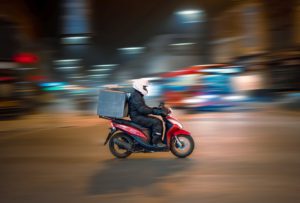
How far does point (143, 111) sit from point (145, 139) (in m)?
0.53

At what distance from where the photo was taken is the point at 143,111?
305 inches

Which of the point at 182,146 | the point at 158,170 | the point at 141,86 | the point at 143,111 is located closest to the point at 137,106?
the point at 143,111

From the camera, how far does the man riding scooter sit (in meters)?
7.74

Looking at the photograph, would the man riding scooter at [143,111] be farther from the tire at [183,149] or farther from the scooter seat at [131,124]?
the tire at [183,149]

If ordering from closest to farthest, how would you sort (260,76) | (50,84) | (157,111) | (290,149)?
(157,111) < (290,149) < (260,76) < (50,84)

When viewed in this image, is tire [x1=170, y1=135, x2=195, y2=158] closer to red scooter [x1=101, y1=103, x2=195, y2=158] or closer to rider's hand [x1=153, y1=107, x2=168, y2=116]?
red scooter [x1=101, y1=103, x2=195, y2=158]

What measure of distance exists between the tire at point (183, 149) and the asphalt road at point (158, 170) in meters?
0.14

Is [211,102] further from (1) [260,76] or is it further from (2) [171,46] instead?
(2) [171,46]

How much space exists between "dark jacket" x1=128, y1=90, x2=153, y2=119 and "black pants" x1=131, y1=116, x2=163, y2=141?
0.07m

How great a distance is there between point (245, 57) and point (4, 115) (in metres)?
10.2

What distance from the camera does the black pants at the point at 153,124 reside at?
7.84m

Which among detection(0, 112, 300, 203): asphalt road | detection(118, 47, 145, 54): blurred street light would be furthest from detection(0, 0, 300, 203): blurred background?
detection(118, 47, 145, 54): blurred street light

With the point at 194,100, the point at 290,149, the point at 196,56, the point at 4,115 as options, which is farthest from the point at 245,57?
the point at 290,149

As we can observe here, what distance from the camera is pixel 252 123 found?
11680mm
